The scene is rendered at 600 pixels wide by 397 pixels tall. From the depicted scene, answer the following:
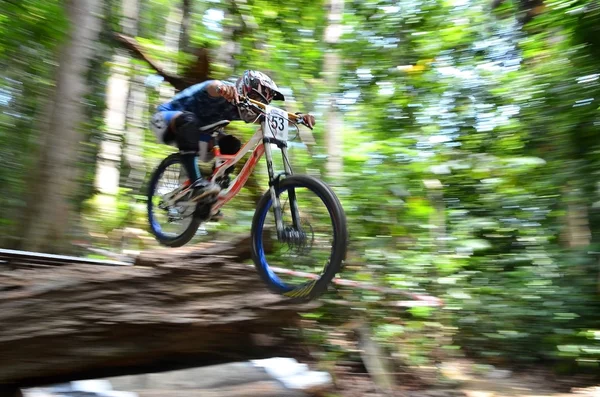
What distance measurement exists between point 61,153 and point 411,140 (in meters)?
3.16

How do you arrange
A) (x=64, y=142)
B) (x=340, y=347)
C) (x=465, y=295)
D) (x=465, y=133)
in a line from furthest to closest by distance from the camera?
1. (x=465, y=133)
2. (x=465, y=295)
3. (x=340, y=347)
4. (x=64, y=142)

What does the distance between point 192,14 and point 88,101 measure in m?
1.68

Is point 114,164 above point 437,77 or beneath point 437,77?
beneath

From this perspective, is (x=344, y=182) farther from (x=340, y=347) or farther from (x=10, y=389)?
(x=10, y=389)

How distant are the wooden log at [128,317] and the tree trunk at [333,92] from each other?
1.72 m

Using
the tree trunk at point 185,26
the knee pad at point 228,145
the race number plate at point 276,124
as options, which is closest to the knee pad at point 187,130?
the knee pad at point 228,145

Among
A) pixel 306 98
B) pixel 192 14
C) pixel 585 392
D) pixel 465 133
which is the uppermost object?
pixel 192 14

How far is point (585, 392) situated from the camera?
4.15 metres

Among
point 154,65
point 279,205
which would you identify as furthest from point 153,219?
point 154,65

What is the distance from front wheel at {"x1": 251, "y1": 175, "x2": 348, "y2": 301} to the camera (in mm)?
2225

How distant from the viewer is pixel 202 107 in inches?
126

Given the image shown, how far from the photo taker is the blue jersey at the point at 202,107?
312 centimetres

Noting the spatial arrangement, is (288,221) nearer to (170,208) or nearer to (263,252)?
(263,252)

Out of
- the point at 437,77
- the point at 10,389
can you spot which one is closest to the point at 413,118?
the point at 437,77
